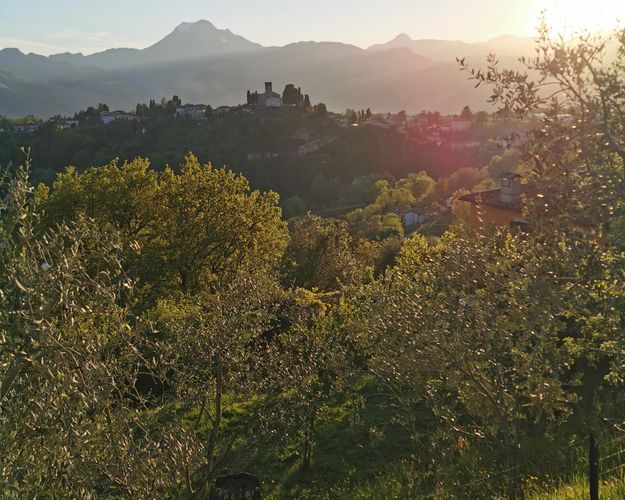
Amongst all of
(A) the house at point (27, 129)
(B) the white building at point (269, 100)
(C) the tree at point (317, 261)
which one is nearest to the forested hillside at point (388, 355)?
(C) the tree at point (317, 261)

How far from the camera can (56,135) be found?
103 m

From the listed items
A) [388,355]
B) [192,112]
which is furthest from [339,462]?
[192,112]

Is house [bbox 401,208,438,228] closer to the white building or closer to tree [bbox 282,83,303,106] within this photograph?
the white building

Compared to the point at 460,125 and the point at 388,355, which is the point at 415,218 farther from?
the point at 460,125

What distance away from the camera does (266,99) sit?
177 meters

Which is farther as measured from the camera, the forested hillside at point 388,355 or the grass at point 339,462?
the grass at point 339,462

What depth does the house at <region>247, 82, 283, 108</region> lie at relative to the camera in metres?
171

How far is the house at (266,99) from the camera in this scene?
17094cm

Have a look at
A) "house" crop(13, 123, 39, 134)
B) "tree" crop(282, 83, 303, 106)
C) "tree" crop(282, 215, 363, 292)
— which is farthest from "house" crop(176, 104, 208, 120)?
"tree" crop(282, 215, 363, 292)

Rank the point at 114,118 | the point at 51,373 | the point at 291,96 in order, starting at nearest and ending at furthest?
the point at 51,373
the point at 114,118
the point at 291,96

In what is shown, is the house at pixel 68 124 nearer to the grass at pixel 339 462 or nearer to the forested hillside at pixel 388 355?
the forested hillside at pixel 388 355

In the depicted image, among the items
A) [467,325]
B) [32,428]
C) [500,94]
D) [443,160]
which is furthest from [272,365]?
[443,160]

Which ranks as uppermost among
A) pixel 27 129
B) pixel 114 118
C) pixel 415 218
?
pixel 114 118

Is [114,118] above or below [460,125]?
below
